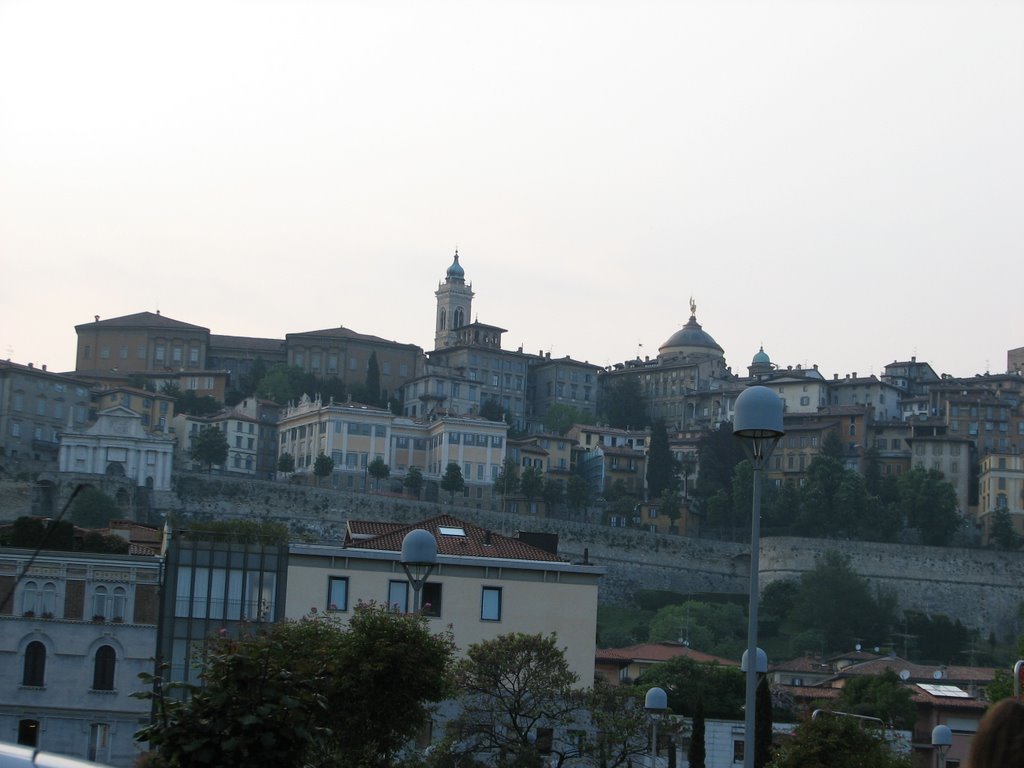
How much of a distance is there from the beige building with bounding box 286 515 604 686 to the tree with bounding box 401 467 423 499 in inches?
2977

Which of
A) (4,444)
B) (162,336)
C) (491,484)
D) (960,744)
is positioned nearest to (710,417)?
(491,484)

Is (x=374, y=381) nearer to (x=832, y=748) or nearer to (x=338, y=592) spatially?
(x=338, y=592)

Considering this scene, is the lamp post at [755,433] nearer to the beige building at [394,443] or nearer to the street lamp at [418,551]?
the street lamp at [418,551]

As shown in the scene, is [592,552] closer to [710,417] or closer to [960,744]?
[710,417]

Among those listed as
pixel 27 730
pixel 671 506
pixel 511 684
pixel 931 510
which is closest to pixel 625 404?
pixel 671 506

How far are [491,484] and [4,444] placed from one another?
32.3m

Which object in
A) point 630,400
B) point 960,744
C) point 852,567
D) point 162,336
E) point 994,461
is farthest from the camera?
point 630,400

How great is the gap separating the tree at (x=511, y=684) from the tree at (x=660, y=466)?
92415mm

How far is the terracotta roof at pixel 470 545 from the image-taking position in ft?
144

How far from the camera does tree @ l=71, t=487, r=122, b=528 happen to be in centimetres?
9850

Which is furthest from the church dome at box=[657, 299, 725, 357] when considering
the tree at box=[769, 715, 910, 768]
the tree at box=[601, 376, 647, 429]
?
the tree at box=[769, 715, 910, 768]

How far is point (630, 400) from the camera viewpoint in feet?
504

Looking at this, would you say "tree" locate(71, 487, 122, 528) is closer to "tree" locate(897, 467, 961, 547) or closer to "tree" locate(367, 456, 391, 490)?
"tree" locate(367, 456, 391, 490)

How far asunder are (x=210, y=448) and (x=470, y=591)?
2985 inches
